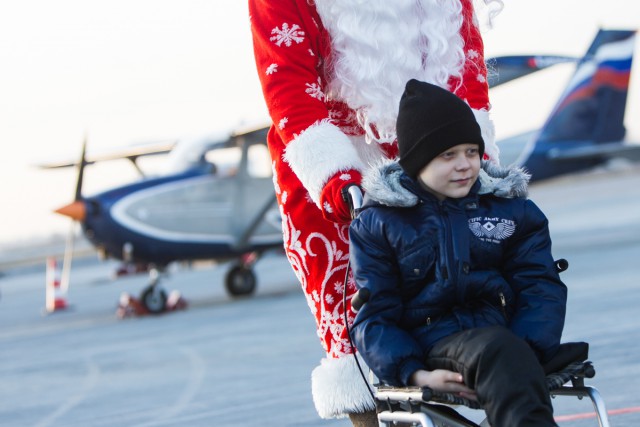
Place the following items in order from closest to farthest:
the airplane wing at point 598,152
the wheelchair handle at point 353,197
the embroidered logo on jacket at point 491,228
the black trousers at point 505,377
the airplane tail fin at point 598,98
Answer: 1. the black trousers at point 505,377
2. the embroidered logo on jacket at point 491,228
3. the wheelchair handle at point 353,197
4. the airplane wing at point 598,152
5. the airplane tail fin at point 598,98

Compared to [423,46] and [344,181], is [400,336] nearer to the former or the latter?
[344,181]

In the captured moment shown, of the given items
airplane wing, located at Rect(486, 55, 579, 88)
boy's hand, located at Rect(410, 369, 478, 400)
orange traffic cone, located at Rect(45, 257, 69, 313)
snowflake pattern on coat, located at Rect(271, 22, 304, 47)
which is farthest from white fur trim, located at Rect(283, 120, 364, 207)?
orange traffic cone, located at Rect(45, 257, 69, 313)

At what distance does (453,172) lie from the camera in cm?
278

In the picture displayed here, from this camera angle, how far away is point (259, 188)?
55.2 ft

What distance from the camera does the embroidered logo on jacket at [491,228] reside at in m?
2.76

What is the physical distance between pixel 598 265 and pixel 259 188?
560 cm

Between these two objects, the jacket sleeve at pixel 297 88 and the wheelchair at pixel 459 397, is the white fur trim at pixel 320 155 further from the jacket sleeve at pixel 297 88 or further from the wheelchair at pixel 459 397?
the wheelchair at pixel 459 397

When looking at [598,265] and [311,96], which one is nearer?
[311,96]

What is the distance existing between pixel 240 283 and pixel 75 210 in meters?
2.58

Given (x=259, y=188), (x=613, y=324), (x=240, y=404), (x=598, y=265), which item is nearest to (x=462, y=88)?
(x=240, y=404)

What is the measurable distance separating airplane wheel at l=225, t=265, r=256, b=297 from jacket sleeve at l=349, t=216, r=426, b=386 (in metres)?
13.6

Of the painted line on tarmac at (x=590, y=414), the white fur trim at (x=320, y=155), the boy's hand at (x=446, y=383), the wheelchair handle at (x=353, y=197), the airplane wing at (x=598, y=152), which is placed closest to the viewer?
the boy's hand at (x=446, y=383)

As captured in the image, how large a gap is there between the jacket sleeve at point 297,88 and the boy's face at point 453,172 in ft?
1.24

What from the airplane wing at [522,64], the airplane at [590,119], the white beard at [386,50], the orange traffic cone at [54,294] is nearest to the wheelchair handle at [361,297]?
the white beard at [386,50]
